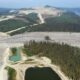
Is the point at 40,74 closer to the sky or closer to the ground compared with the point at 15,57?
closer to the sky

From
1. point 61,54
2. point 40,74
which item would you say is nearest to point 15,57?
point 61,54

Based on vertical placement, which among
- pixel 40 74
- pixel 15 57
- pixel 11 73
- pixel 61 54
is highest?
pixel 11 73

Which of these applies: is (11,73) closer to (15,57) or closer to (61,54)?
(15,57)

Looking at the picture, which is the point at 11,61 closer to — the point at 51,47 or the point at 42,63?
the point at 42,63

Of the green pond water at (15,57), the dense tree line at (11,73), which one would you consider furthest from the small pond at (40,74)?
the green pond water at (15,57)

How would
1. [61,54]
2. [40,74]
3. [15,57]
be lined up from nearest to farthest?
1. [40,74]
2. [61,54]
3. [15,57]

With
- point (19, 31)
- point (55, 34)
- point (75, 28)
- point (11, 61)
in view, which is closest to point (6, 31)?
point (19, 31)

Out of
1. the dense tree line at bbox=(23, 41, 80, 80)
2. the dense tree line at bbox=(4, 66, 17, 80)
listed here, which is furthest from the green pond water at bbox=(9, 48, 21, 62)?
the dense tree line at bbox=(4, 66, 17, 80)
